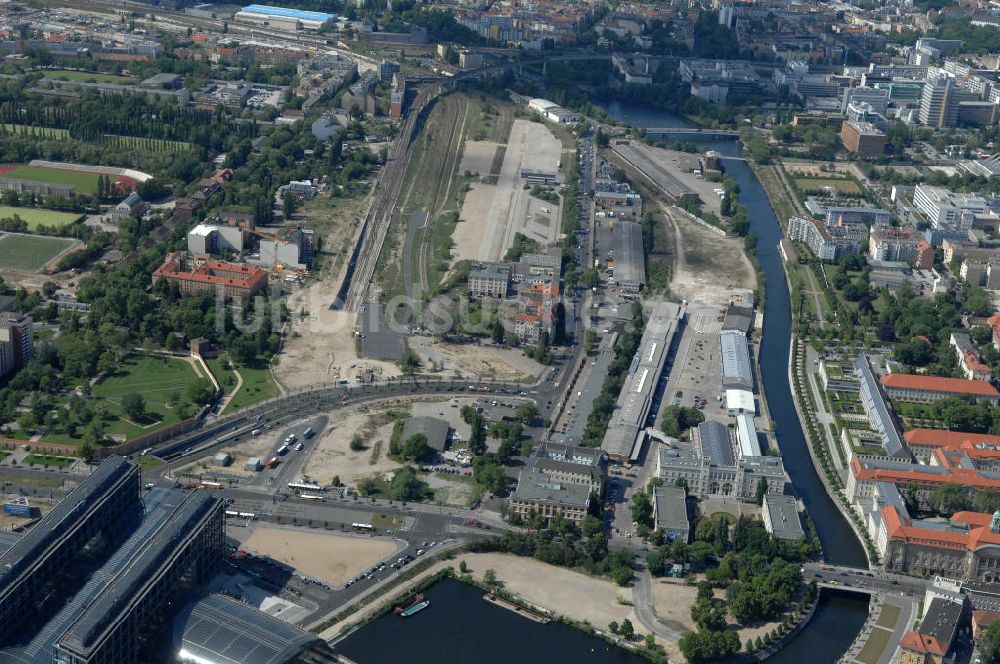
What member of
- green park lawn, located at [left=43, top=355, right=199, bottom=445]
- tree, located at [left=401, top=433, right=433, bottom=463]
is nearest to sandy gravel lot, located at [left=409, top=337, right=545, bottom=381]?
tree, located at [left=401, top=433, right=433, bottom=463]

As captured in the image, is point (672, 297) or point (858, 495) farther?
point (672, 297)

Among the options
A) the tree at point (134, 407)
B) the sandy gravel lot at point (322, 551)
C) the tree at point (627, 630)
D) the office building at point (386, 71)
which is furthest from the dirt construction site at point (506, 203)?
the tree at point (627, 630)

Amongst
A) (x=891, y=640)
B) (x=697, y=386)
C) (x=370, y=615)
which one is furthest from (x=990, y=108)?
(x=370, y=615)

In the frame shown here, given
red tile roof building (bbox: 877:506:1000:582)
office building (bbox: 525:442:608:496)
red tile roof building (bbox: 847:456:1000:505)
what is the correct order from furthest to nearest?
red tile roof building (bbox: 847:456:1000:505), office building (bbox: 525:442:608:496), red tile roof building (bbox: 877:506:1000:582)

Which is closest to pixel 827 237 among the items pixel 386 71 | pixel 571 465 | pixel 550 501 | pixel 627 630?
pixel 571 465

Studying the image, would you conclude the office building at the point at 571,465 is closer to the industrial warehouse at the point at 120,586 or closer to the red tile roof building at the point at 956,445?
the industrial warehouse at the point at 120,586

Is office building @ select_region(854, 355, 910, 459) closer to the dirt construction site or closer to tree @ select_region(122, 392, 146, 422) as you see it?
the dirt construction site

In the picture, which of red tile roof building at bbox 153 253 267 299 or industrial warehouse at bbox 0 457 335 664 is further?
red tile roof building at bbox 153 253 267 299

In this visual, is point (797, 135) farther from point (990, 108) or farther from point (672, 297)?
point (672, 297)
